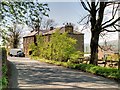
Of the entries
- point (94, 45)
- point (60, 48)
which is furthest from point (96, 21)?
point (60, 48)

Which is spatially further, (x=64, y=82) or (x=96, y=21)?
(x=96, y=21)

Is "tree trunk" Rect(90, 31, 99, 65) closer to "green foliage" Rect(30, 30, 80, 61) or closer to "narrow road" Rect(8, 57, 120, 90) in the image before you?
"narrow road" Rect(8, 57, 120, 90)

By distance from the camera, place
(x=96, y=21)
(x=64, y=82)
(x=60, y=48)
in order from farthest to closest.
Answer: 1. (x=60, y=48)
2. (x=96, y=21)
3. (x=64, y=82)

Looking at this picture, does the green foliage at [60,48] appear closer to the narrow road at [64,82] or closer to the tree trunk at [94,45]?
the tree trunk at [94,45]

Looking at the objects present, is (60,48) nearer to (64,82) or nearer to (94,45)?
(94,45)

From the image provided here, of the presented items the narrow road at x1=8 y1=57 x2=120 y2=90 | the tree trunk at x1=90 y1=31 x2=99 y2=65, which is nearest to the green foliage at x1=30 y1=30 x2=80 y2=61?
the tree trunk at x1=90 y1=31 x2=99 y2=65

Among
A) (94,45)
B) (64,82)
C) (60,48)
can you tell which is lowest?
(64,82)

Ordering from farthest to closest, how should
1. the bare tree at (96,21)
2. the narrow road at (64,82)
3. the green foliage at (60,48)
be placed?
the green foliage at (60,48), the bare tree at (96,21), the narrow road at (64,82)

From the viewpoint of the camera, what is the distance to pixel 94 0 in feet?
74.3

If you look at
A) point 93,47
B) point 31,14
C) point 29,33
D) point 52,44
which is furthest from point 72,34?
point 31,14

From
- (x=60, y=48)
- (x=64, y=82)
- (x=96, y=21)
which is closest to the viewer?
(x=64, y=82)

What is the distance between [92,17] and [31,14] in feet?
24.2

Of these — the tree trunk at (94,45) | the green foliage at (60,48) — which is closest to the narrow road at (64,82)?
the tree trunk at (94,45)

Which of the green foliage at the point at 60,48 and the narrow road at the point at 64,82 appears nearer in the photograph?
the narrow road at the point at 64,82
